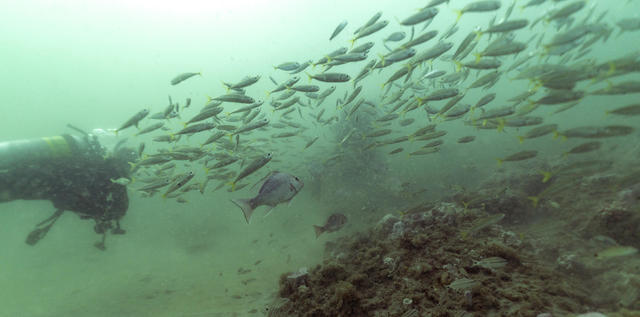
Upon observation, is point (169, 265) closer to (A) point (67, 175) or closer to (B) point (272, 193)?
(A) point (67, 175)

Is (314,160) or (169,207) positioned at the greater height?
(314,160)

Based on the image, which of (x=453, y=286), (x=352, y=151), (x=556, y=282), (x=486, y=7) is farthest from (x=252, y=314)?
(x=352, y=151)

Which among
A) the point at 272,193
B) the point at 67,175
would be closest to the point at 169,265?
the point at 67,175

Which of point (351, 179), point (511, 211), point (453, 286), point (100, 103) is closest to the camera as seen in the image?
point (453, 286)

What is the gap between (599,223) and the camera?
4.02m

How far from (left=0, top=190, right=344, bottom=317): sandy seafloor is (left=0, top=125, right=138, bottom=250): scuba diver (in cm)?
179

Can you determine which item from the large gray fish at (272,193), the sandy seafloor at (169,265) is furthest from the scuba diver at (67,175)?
the large gray fish at (272,193)

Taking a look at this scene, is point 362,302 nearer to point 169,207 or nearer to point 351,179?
point 351,179

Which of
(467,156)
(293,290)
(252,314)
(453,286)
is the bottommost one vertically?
(467,156)

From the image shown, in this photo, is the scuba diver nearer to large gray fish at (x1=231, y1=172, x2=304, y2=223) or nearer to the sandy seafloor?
the sandy seafloor

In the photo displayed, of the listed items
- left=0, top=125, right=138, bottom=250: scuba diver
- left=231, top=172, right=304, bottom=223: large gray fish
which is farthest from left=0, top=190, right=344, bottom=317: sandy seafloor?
left=231, top=172, right=304, bottom=223: large gray fish

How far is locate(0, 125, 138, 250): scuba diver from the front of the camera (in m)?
6.41

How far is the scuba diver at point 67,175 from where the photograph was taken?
21.0 ft

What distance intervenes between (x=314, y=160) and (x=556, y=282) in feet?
39.7
